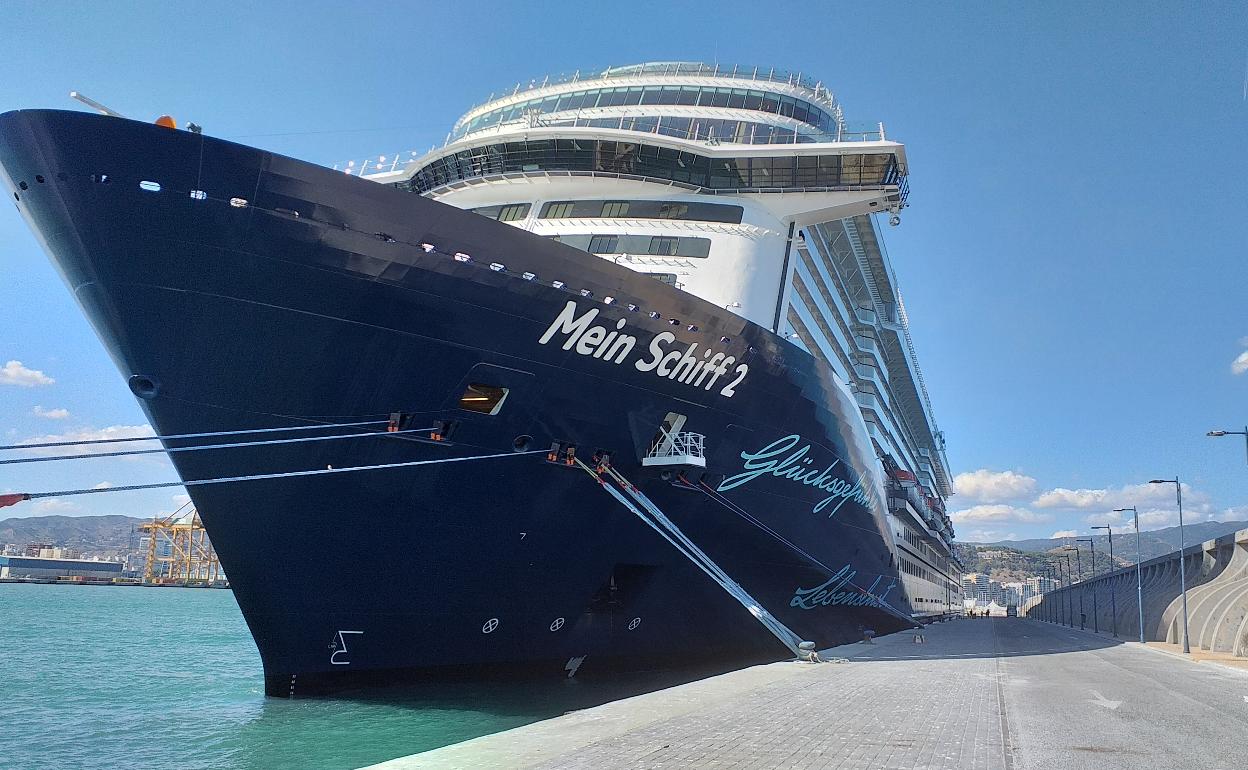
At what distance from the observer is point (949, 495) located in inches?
2704

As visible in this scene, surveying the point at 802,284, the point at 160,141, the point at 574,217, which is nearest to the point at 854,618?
the point at 802,284

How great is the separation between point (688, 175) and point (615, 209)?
63.6 inches

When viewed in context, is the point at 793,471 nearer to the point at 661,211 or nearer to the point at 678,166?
the point at 661,211

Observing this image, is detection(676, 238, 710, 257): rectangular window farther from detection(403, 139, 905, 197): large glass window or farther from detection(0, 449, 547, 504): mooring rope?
detection(0, 449, 547, 504): mooring rope

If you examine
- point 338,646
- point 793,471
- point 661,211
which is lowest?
point 338,646

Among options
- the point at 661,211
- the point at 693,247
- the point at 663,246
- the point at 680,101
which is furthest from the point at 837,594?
the point at 680,101

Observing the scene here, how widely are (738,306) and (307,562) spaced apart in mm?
8470

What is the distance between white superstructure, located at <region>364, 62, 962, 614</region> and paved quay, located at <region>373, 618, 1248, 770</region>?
6.55 metres

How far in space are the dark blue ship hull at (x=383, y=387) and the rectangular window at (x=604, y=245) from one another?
3.66 meters

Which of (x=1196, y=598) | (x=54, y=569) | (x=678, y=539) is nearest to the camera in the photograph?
(x=678, y=539)

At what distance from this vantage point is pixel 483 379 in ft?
34.7

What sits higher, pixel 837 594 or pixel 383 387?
pixel 383 387

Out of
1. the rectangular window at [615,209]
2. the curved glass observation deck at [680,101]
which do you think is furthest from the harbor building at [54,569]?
the rectangular window at [615,209]

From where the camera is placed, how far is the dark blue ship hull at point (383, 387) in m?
9.10
